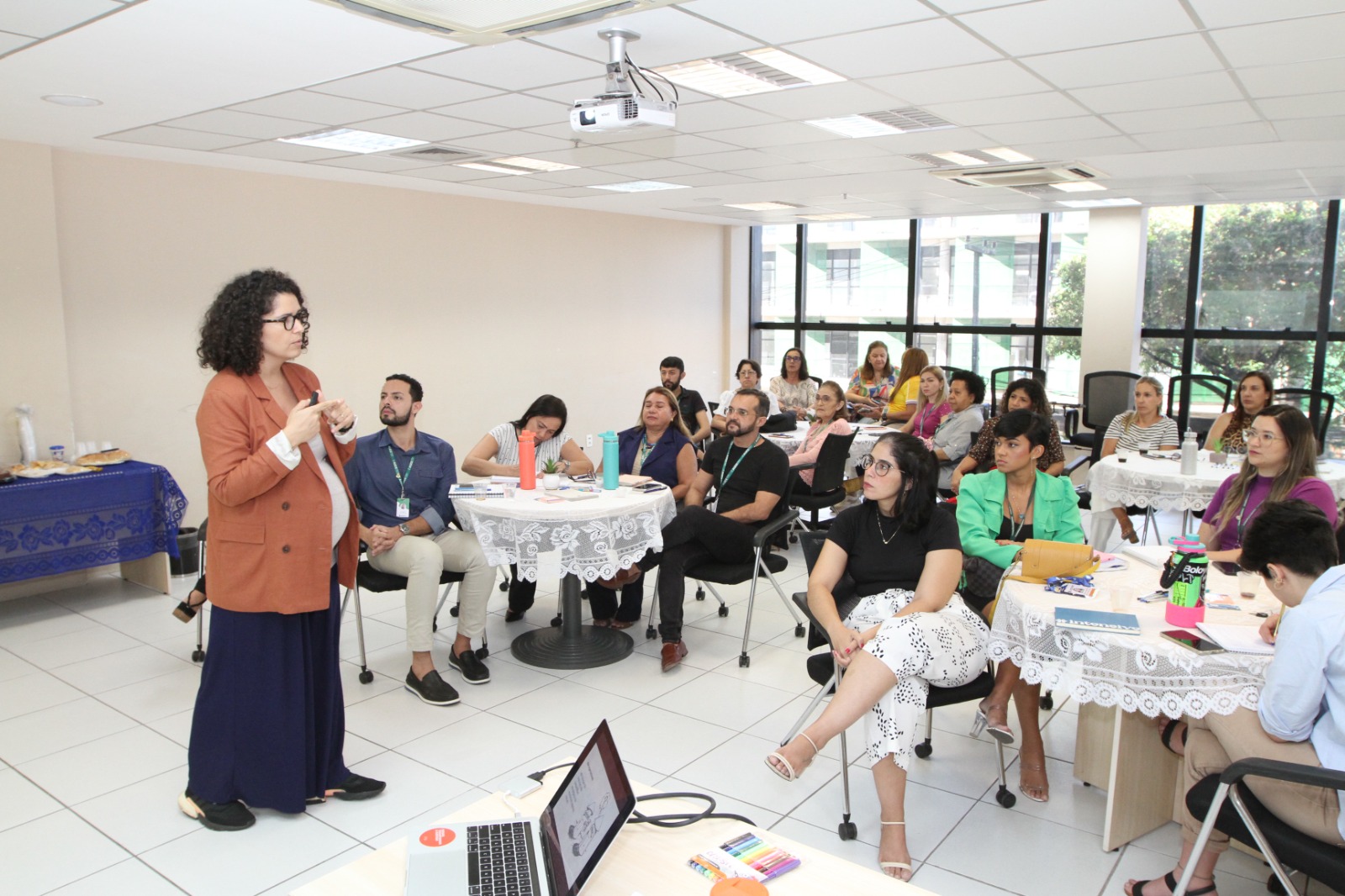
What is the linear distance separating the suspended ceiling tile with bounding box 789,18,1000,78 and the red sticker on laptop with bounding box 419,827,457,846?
9.61ft

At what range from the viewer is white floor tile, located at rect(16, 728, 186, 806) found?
134 inches

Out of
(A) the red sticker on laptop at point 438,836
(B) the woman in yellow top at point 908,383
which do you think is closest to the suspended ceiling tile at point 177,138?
(A) the red sticker on laptop at point 438,836

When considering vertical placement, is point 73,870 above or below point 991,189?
below

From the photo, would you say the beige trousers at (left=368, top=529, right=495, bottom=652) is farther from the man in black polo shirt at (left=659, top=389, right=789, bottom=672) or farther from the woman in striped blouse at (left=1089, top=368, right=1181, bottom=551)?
the woman in striped blouse at (left=1089, top=368, right=1181, bottom=551)

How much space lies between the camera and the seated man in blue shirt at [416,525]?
424cm

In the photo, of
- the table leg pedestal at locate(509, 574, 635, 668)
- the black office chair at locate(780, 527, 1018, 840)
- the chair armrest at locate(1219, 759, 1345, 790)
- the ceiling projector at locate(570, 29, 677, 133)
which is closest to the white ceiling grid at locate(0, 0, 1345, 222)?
the ceiling projector at locate(570, 29, 677, 133)

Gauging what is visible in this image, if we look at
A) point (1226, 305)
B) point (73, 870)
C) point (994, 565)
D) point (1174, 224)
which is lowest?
point (73, 870)

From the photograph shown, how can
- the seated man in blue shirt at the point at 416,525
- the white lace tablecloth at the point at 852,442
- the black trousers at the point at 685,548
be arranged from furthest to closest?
the white lace tablecloth at the point at 852,442
the black trousers at the point at 685,548
the seated man in blue shirt at the point at 416,525

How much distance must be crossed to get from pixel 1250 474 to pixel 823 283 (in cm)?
792

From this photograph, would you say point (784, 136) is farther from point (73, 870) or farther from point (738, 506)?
point (73, 870)

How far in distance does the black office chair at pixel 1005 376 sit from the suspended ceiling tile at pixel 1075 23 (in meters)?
5.83

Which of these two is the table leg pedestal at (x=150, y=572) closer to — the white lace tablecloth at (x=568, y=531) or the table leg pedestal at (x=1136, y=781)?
the white lace tablecloth at (x=568, y=531)

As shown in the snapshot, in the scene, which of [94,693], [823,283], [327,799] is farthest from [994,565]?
[823,283]

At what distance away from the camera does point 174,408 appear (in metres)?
6.40
